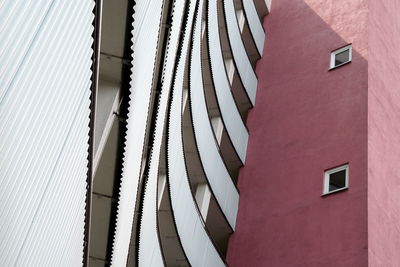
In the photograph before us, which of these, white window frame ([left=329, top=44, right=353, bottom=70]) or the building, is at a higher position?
white window frame ([left=329, top=44, right=353, bottom=70])

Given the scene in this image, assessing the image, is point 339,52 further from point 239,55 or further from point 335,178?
point 335,178

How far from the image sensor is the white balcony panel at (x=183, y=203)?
57.0ft

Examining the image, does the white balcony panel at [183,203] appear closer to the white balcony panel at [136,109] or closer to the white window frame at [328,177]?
the white window frame at [328,177]

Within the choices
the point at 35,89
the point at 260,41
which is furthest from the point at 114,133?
the point at 260,41

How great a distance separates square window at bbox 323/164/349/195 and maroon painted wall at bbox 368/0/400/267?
771 millimetres

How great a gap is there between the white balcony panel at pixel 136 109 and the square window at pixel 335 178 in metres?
8.60

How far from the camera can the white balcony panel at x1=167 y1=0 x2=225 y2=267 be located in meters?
17.4

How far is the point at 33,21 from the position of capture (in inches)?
180

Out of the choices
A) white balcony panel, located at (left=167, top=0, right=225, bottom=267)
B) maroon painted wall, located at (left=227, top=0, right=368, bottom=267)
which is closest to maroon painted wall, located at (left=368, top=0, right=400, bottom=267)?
maroon painted wall, located at (left=227, top=0, right=368, bottom=267)

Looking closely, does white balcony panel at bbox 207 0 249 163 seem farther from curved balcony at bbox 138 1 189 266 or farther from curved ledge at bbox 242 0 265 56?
curved balcony at bbox 138 1 189 266

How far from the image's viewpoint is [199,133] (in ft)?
68.2

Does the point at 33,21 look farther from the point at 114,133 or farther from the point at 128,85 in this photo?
the point at 114,133

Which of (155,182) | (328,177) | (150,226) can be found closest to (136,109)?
(150,226)

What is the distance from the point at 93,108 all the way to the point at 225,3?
18.0m
